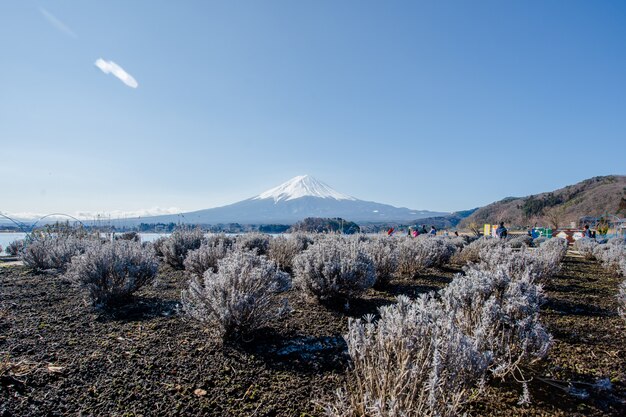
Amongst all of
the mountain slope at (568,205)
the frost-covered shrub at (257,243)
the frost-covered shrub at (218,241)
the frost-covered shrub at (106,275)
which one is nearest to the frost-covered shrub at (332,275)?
the frost-covered shrub at (106,275)

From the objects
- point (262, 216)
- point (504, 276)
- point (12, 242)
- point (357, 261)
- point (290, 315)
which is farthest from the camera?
point (262, 216)

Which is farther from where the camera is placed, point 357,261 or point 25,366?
point 357,261

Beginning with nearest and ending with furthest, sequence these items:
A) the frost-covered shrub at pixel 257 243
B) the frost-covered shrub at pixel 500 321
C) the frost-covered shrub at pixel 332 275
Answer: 1. the frost-covered shrub at pixel 500 321
2. the frost-covered shrub at pixel 332 275
3. the frost-covered shrub at pixel 257 243

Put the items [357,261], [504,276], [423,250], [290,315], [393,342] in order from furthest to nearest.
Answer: [423,250] → [357,261] → [290,315] → [504,276] → [393,342]

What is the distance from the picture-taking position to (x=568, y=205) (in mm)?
67938

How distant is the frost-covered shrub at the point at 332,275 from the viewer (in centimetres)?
456

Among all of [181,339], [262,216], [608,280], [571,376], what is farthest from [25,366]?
[262,216]

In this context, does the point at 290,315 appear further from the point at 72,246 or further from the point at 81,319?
the point at 72,246

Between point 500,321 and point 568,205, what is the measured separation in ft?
266

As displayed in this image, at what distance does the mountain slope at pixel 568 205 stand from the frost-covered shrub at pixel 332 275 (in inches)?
2298

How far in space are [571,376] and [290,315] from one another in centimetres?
276

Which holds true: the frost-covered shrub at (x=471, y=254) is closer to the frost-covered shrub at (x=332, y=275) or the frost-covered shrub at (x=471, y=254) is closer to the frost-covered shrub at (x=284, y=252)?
the frost-covered shrub at (x=284, y=252)

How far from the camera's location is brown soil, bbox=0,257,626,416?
2320mm

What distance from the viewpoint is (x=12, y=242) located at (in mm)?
14305
